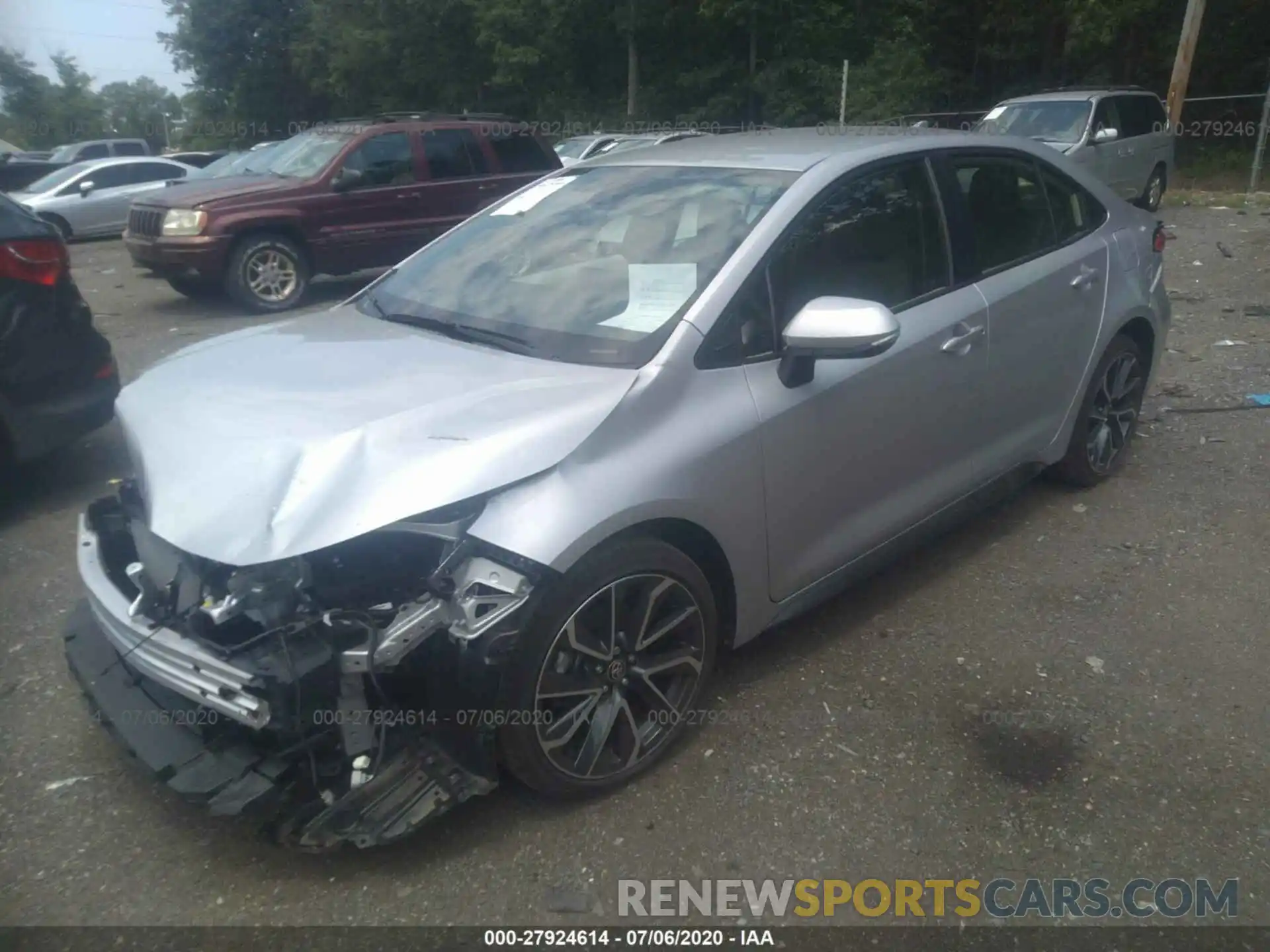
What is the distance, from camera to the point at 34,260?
4.54 metres

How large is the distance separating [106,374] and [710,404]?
350cm

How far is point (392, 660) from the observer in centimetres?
235

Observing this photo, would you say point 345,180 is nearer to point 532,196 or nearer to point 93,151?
point 532,196

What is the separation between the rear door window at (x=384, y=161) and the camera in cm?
997

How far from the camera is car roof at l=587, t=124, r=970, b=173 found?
3502 mm

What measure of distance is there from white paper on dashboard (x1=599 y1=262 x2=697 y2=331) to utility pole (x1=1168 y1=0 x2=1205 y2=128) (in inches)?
667

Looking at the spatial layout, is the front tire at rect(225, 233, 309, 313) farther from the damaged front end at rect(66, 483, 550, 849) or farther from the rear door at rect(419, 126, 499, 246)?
the damaged front end at rect(66, 483, 550, 849)

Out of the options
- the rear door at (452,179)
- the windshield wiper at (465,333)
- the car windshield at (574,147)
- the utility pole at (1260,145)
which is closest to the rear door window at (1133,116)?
the utility pole at (1260,145)

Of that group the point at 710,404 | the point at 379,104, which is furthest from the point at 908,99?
the point at 710,404

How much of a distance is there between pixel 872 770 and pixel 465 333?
72.8 inches

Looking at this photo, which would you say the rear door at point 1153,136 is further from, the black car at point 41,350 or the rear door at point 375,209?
the black car at point 41,350

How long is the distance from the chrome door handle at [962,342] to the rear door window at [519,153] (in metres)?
8.08
